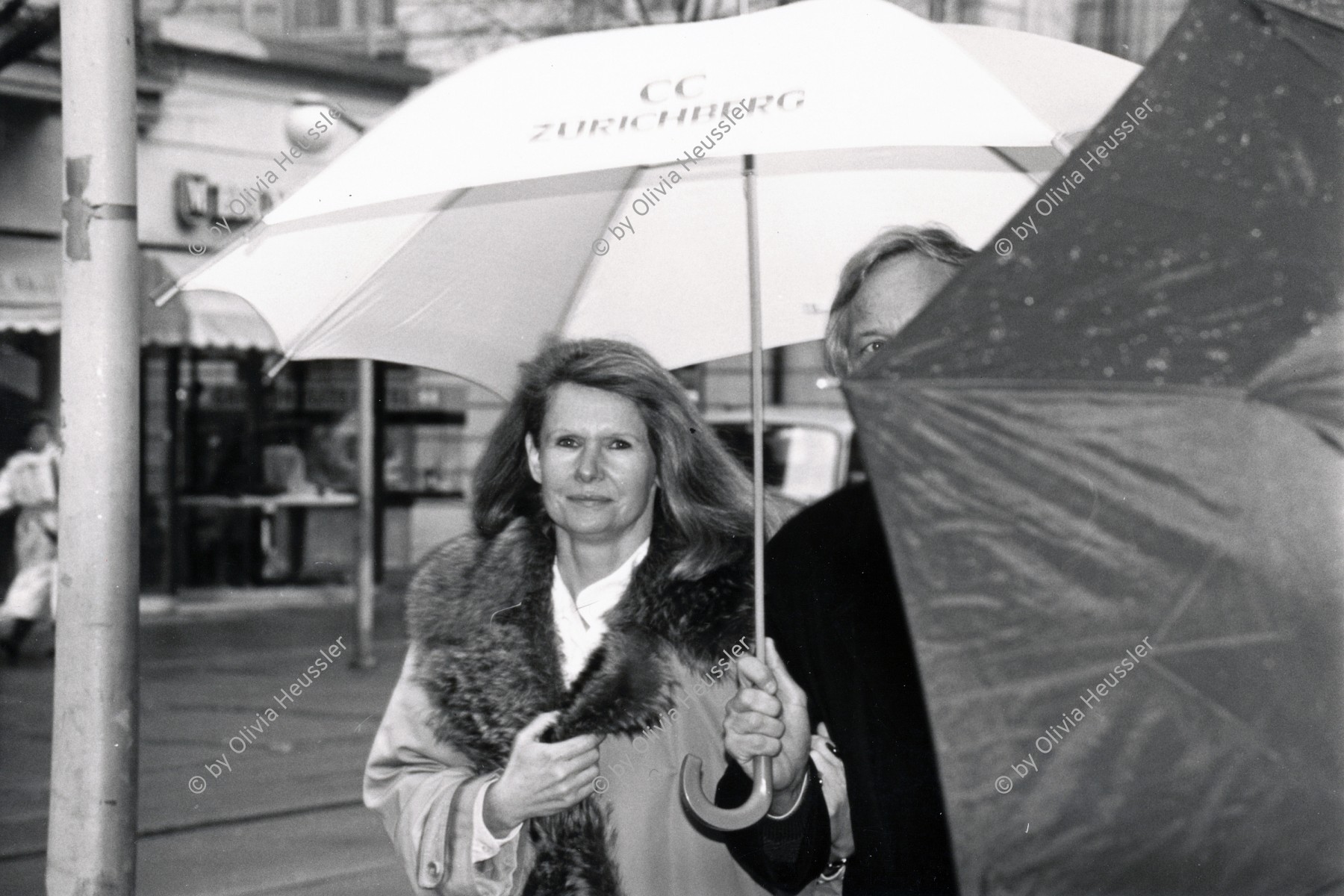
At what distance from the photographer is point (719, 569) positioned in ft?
10.9

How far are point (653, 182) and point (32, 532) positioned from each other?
12.1 m

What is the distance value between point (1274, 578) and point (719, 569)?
1.56m

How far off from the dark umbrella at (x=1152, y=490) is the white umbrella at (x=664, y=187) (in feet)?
2.07

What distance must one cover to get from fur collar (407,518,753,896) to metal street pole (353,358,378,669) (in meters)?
10.7

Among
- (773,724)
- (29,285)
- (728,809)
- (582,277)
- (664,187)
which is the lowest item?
(728,809)

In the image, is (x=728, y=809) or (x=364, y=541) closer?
(x=728, y=809)

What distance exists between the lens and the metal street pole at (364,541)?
1414 centimetres

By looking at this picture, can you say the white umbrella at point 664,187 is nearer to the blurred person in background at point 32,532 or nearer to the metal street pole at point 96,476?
the metal street pole at point 96,476

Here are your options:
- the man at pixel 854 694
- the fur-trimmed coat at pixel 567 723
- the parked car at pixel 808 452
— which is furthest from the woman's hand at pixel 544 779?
the parked car at pixel 808 452

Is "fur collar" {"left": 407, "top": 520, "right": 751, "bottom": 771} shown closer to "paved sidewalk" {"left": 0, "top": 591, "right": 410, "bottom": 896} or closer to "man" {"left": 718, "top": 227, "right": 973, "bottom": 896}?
"man" {"left": 718, "top": 227, "right": 973, "bottom": 896}

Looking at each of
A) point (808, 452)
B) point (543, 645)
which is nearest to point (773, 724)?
point (543, 645)

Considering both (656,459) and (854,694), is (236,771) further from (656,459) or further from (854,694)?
(854,694)

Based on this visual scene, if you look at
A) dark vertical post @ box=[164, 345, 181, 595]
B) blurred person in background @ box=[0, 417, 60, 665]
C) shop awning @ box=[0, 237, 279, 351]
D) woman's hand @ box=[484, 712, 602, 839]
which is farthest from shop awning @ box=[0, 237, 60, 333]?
woman's hand @ box=[484, 712, 602, 839]

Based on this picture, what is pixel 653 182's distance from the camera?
4004 mm
